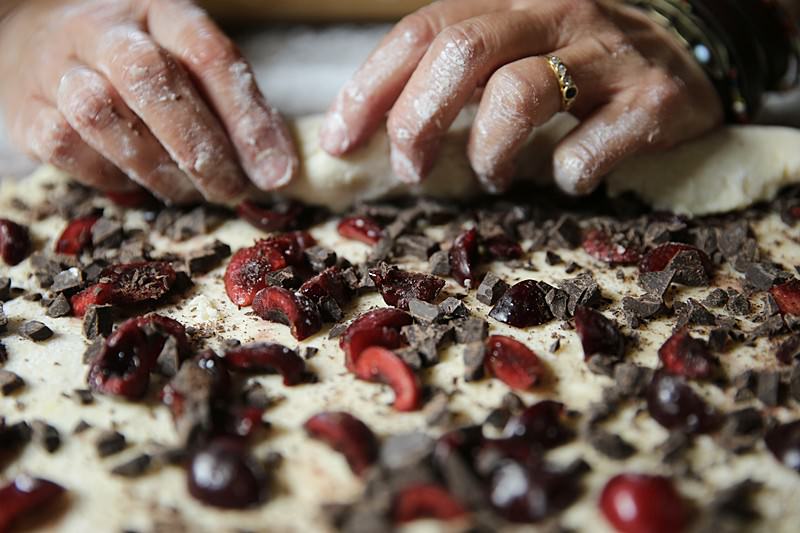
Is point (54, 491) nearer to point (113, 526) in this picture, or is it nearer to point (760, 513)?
point (113, 526)

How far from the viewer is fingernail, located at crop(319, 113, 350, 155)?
2285 millimetres

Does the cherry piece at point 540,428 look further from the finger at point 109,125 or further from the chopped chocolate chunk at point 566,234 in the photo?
the finger at point 109,125

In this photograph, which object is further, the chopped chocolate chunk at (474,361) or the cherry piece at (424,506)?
the chopped chocolate chunk at (474,361)

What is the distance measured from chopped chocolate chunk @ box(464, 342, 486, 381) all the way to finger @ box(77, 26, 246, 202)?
1.01 m

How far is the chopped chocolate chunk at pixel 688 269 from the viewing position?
79.4 inches

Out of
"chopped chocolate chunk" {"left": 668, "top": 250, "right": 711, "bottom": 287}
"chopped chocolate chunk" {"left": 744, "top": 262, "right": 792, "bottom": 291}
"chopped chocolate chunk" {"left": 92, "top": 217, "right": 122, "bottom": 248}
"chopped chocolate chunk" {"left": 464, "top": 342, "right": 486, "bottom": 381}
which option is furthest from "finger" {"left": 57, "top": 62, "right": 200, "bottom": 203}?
"chopped chocolate chunk" {"left": 744, "top": 262, "right": 792, "bottom": 291}

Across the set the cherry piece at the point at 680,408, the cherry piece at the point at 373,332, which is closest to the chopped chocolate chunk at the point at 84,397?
the cherry piece at the point at 373,332

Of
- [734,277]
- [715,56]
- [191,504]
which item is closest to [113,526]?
[191,504]

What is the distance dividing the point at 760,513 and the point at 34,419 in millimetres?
1478

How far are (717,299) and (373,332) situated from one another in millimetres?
914

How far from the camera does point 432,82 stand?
2137mm

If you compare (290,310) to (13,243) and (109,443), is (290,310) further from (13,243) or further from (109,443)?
(13,243)

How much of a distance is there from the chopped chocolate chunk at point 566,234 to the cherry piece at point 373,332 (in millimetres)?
601

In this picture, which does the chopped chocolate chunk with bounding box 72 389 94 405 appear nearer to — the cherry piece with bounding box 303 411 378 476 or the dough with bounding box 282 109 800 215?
the cherry piece with bounding box 303 411 378 476
